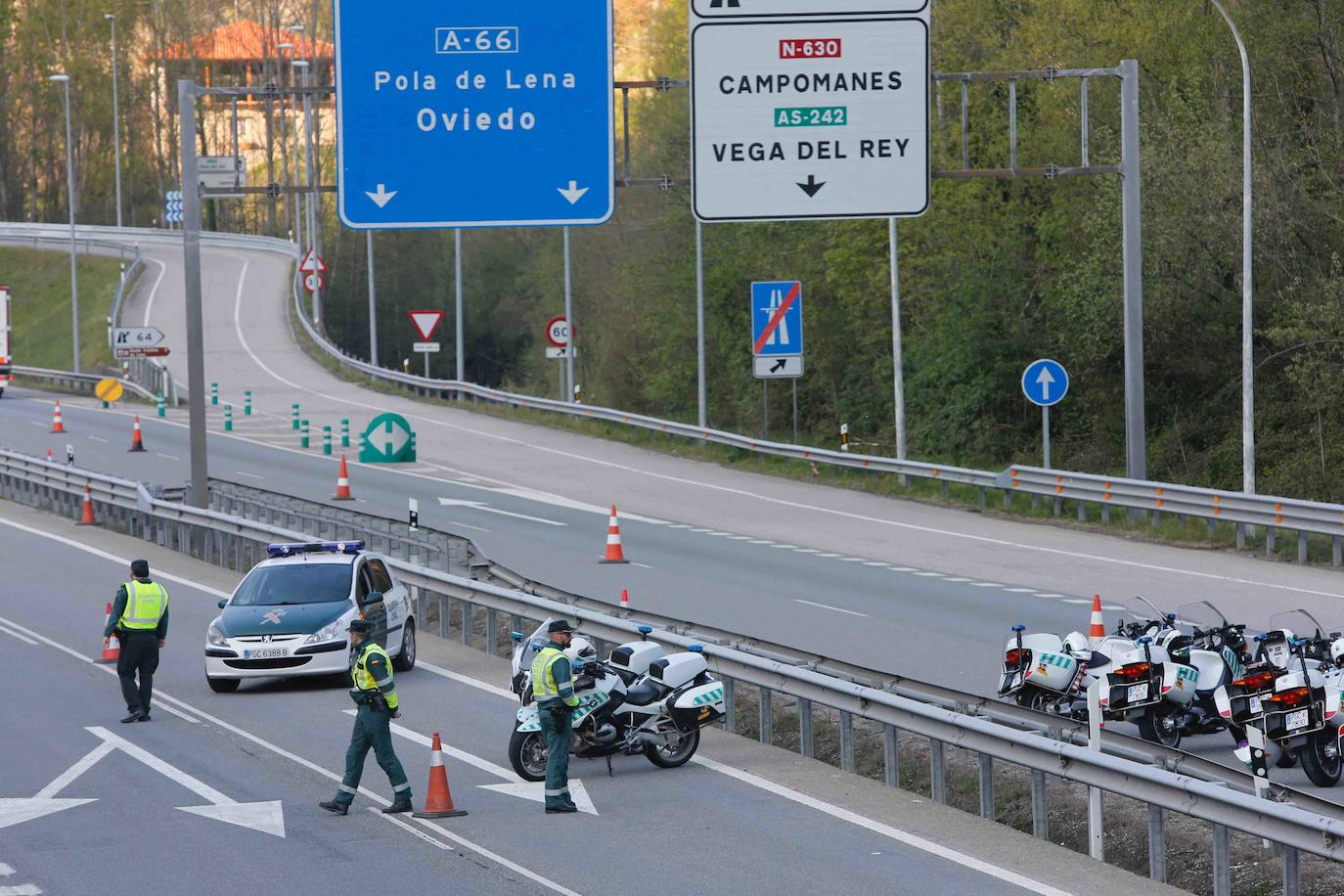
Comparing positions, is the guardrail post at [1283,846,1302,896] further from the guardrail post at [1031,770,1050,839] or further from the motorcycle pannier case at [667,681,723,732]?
the motorcycle pannier case at [667,681,723,732]

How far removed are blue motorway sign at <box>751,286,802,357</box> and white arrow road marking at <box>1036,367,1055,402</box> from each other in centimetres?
528

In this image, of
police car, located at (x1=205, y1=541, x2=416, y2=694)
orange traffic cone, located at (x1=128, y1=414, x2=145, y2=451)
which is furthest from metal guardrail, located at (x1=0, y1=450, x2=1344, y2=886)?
orange traffic cone, located at (x1=128, y1=414, x2=145, y2=451)

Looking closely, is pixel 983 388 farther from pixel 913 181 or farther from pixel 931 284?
pixel 913 181

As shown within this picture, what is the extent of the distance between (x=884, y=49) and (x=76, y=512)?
72.8ft

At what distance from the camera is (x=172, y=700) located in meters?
18.2

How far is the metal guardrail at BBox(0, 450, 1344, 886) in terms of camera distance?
1019 centimetres

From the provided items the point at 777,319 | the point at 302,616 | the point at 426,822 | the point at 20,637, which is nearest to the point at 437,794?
the point at 426,822

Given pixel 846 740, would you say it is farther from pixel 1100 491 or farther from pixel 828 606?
pixel 1100 491

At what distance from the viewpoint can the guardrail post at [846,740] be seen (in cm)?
1441

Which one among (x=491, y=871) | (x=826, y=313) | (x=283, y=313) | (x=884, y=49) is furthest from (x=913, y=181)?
(x=283, y=313)

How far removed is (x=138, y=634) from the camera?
1730cm

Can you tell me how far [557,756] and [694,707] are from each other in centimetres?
172

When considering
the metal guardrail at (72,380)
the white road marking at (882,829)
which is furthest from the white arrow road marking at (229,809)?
the metal guardrail at (72,380)

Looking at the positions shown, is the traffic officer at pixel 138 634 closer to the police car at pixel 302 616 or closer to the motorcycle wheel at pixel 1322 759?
the police car at pixel 302 616
